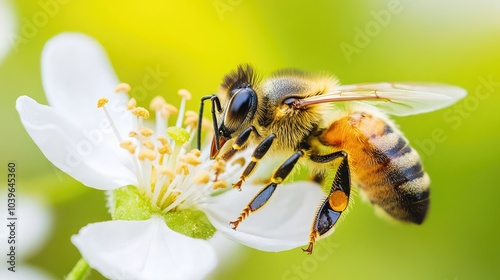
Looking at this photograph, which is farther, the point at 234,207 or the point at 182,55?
the point at 182,55

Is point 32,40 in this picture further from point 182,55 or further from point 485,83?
point 485,83

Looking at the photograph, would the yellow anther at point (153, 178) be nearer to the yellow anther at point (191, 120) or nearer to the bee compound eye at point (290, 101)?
the yellow anther at point (191, 120)

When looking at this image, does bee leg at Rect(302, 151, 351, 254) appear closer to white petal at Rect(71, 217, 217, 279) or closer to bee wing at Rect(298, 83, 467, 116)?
bee wing at Rect(298, 83, 467, 116)

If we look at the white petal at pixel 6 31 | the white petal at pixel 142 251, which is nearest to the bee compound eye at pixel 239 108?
the white petal at pixel 142 251

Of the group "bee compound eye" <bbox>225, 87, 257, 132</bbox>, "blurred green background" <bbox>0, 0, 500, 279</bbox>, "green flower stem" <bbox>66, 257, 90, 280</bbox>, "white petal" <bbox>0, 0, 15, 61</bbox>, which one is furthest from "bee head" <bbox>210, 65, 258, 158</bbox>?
"white petal" <bbox>0, 0, 15, 61</bbox>

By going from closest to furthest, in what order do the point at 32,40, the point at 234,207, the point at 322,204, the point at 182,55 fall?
the point at 322,204
the point at 234,207
the point at 32,40
the point at 182,55

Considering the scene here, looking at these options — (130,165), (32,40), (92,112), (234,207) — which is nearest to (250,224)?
(234,207)

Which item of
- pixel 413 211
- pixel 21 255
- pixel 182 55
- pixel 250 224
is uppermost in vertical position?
pixel 182 55
